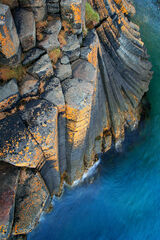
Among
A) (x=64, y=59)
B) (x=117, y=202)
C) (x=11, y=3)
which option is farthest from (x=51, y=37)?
(x=117, y=202)

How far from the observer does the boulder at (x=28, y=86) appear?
3.26m

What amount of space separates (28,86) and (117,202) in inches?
178

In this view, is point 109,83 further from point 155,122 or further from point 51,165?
point 51,165

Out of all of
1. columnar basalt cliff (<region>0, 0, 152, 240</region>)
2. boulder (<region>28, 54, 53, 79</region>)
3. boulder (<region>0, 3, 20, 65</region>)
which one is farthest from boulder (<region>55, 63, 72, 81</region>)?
boulder (<region>0, 3, 20, 65</region>)

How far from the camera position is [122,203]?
228 inches

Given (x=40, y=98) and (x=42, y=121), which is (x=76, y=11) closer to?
(x=40, y=98)

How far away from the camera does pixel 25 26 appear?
3039 millimetres

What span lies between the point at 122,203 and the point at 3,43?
5400mm

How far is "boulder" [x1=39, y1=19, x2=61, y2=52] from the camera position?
333 cm

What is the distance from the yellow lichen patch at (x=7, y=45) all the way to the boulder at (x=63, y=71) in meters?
0.91

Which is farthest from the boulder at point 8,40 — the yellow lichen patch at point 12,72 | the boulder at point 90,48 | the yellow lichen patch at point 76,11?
the boulder at point 90,48

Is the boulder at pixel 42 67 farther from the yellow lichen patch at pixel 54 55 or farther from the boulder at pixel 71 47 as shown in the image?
the boulder at pixel 71 47

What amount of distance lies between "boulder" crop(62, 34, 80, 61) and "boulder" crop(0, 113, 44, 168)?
1.60 m

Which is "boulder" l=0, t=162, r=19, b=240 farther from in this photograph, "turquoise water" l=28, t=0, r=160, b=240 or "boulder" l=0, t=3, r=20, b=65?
"turquoise water" l=28, t=0, r=160, b=240
